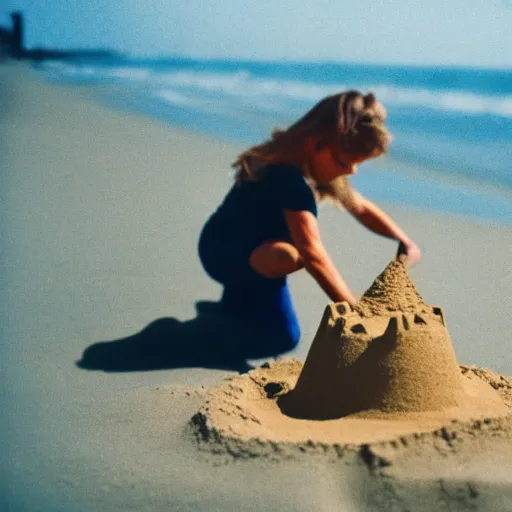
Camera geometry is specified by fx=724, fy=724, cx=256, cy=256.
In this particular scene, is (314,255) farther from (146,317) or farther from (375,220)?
(146,317)

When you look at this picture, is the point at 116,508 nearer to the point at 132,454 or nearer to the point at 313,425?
the point at 132,454

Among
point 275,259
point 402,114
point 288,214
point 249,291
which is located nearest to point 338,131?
point 288,214

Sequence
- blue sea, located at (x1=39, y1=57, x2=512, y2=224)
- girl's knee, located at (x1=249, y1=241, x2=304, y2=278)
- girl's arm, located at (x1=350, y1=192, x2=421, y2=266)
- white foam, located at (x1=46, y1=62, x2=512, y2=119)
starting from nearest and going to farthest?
girl's knee, located at (x1=249, y1=241, x2=304, y2=278)
girl's arm, located at (x1=350, y1=192, x2=421, y2=266)
blue sea, located at (x1=39, y1=57, x2=512, y2=224)
white foam, located at (x1=46, y1=62, x2=512, y2=119)

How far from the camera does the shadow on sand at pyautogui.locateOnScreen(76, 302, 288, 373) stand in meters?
1.78

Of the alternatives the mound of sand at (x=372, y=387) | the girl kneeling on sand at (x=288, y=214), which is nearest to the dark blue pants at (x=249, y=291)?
the girl kneeling on sand at (x=288, y=214)

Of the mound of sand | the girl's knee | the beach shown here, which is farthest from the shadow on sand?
the mound of sand

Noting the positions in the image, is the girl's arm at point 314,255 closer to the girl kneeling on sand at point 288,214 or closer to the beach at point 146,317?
the girl kneeling on sand at point 288,214

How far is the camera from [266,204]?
1.75 metres

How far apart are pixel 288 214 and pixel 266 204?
0.29 ft

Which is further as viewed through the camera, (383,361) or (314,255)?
(314,255)

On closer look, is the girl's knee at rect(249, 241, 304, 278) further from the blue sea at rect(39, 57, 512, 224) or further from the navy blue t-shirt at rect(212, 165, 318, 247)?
the blue sea at rect(39, 57, 512, 224)

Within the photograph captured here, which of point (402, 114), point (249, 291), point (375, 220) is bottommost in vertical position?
point (249, 291)

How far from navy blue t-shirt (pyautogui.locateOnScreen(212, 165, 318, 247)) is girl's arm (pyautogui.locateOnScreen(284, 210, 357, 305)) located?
0.02 meters

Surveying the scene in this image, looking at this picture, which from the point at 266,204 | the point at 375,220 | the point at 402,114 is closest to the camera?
the point at 266,204
